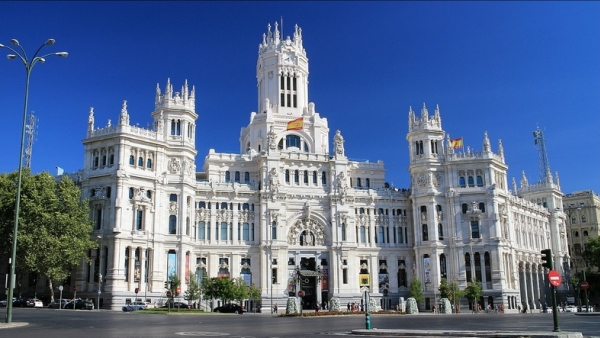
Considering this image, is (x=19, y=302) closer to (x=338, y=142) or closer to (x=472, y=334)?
(x=338, y=142)

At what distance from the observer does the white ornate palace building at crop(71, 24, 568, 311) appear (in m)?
86.9

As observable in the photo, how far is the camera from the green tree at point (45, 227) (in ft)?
246

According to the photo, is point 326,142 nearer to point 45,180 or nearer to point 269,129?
point 269,129

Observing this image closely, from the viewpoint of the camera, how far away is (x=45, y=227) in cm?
7662

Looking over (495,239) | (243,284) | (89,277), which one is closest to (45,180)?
(89,277)

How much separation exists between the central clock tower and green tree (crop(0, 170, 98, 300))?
146 ft

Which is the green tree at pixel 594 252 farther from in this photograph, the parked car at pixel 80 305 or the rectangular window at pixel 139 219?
the parked car at pixel 80 305

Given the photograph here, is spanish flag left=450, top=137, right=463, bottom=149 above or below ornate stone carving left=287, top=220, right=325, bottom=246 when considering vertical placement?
above

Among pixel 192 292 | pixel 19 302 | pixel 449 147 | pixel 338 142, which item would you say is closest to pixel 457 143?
pixel 449 147

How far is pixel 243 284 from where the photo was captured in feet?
290

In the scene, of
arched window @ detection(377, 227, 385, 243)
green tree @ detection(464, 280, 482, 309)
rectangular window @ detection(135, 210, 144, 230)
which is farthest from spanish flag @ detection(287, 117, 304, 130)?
green tree @ detection(464, 280, 482, 309)

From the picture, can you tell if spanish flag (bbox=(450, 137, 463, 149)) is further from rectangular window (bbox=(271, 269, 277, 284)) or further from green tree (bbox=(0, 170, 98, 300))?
green tree (bbox=(0, 170, 98, 300))

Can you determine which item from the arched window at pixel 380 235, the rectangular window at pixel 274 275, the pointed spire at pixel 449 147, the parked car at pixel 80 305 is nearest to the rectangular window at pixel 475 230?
the pointed spire at pixel 449 147

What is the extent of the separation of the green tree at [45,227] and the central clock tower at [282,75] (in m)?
44.4
